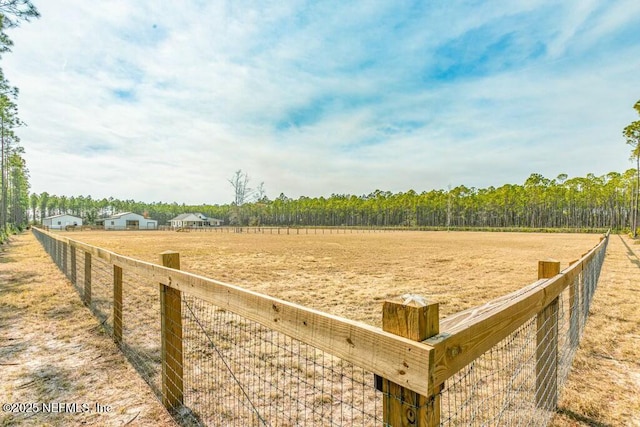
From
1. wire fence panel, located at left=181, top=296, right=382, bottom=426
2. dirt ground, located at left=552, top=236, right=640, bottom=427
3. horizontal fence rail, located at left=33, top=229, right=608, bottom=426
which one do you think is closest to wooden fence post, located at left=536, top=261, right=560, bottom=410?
horizontal fence rail, located at left=33, top=229, right=608, bottom=426

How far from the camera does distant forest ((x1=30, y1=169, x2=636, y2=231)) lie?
7112cm

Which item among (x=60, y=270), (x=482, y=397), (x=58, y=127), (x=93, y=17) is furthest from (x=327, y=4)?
(x=58, y=127)

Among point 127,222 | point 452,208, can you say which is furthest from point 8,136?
point 452,208

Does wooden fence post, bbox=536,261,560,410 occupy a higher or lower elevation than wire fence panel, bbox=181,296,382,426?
higher

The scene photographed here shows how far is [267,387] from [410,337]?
2.77 metres

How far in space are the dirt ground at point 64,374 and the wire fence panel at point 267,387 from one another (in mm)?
480

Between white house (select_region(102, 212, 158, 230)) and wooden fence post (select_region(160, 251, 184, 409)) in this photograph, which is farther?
white house (select_region(102, 212, 158, 230))

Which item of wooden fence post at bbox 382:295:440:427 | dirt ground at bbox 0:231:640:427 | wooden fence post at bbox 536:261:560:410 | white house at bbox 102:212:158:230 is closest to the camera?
wooden fence post at bbox 382:295:440:427

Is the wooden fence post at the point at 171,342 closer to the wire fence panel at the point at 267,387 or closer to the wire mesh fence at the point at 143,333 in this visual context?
the wire fence panel at the point at 267,387

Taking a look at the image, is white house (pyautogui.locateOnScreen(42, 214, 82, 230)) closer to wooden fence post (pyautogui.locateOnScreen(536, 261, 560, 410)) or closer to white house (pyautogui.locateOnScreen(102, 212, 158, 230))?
white house (pyautogui.locateOnScreen(102, 212, 158, 230))

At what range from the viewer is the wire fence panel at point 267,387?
283cm

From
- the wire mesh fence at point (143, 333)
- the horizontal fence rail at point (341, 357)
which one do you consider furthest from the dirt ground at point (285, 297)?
the horizontal fence rail at point (341, 357)

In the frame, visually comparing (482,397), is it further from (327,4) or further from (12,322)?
(327,4)

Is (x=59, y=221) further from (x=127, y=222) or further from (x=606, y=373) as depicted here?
(x=606, y=373)
